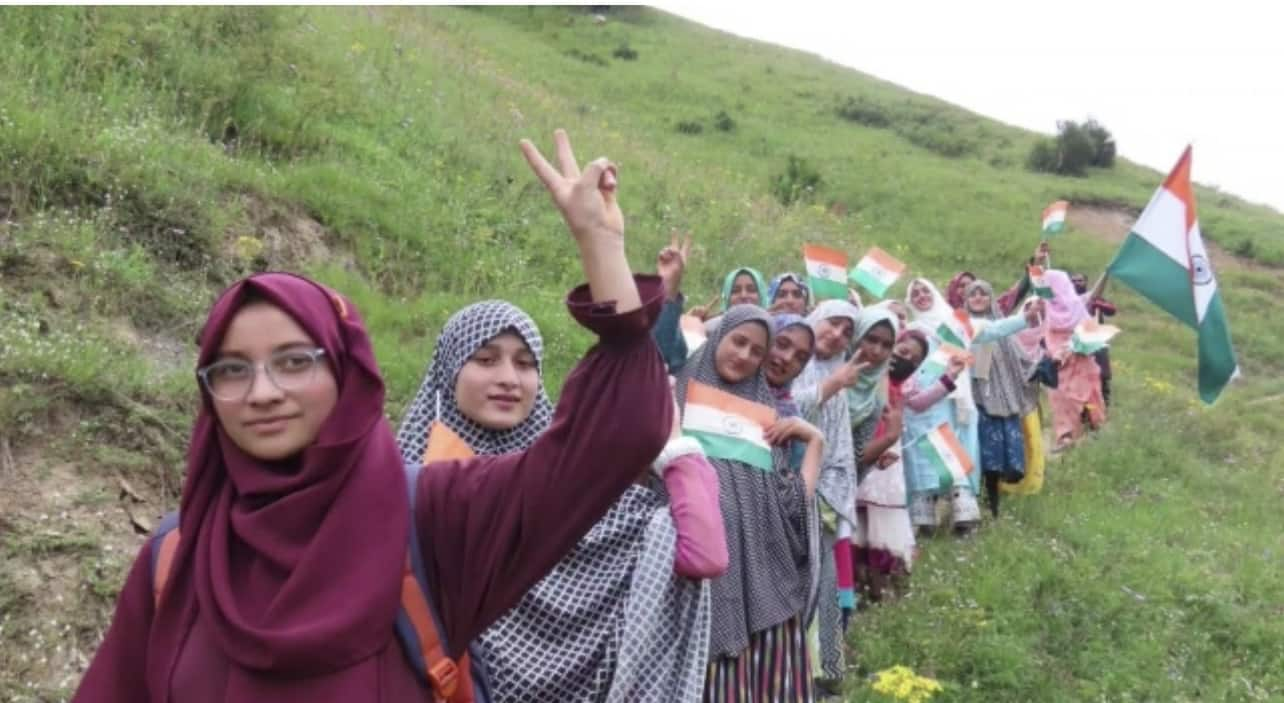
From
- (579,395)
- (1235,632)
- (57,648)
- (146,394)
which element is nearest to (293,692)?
(579,395)

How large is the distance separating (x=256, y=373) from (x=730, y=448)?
229 centimetres

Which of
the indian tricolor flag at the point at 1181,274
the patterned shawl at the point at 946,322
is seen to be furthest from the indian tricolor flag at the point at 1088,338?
the patterned shawl at the point at 946,322

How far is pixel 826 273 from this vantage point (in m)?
5.73

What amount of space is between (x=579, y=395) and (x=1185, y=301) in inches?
269

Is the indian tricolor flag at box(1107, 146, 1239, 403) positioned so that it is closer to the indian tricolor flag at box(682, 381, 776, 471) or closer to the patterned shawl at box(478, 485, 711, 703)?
the indian tricolor flag at box(682, 381, 776, 471)

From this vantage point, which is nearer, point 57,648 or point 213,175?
point 57,648

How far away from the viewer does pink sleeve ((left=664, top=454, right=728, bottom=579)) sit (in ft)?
8.88

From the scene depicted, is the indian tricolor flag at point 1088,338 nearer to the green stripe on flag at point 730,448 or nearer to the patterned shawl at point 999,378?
the patterned shawl at point 999,378

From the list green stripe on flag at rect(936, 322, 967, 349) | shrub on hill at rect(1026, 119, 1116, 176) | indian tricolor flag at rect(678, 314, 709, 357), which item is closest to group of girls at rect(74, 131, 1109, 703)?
indian tricolor flag at rect(678, 314, 709, 357)

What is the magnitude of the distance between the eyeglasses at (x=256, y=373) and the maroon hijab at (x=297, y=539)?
0.02 meters

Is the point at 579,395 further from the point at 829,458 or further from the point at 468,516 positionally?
the point at 829,458

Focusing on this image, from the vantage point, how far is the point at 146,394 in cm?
417

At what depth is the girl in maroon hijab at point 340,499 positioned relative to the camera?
144cm

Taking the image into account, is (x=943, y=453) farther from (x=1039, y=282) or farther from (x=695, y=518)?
(x=695, y=518)
